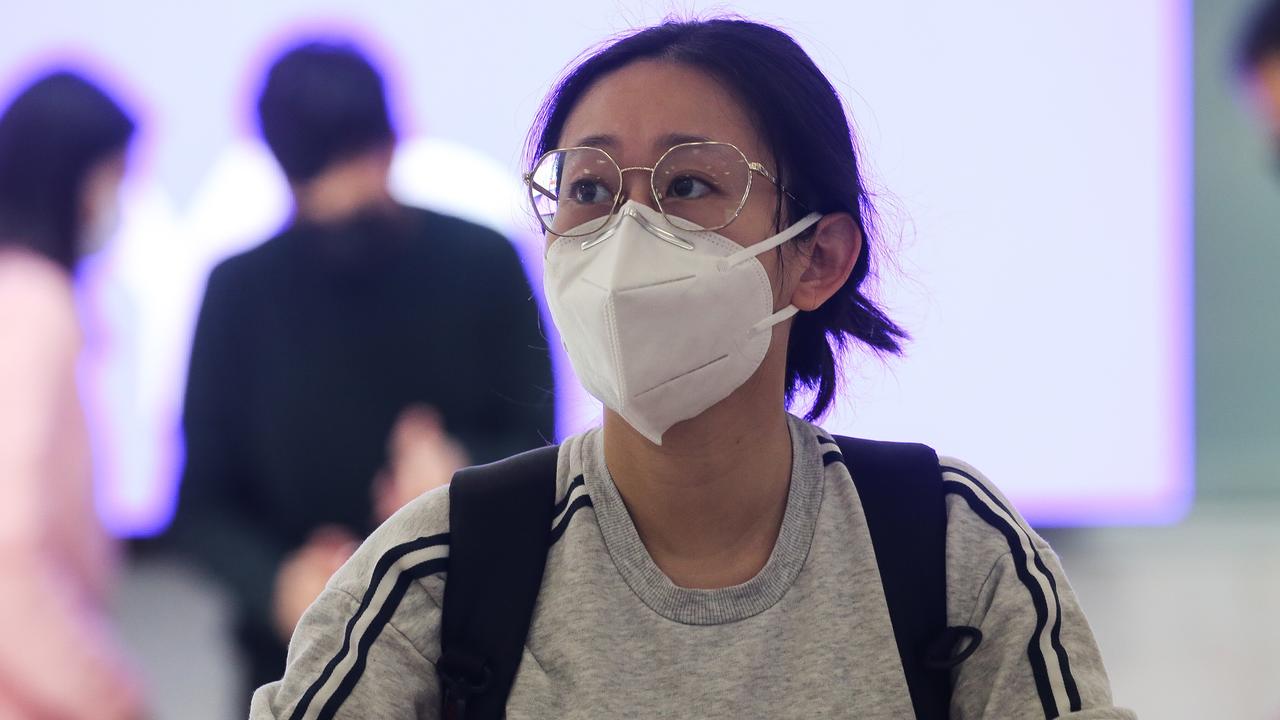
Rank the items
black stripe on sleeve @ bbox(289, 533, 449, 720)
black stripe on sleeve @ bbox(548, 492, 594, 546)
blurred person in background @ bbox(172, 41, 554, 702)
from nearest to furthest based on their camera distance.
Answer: black stripe on sleeve @ bbox(289, 533, 449, 720), black stripe on sleeve @ bbox(548, 492, 594, 546), blurred person in background @ bbox(172, 41, 554, 702)

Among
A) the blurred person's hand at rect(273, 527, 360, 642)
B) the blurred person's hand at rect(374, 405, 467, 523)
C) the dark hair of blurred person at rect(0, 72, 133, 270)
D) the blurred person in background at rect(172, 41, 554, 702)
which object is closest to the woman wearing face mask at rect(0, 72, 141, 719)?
the dark hair of blurred person at rect(0, 72, 133, 270)

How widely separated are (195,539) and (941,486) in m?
2.00

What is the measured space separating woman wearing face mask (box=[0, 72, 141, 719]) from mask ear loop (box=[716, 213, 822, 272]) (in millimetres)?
2204

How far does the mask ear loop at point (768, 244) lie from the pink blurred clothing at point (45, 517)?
2.20 meters

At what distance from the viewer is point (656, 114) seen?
3.71ft

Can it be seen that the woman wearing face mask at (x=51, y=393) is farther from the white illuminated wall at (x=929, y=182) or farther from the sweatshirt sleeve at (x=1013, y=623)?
the sweatshirt sleeve at (x=1013, y=623)

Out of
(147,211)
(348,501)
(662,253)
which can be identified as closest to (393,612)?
(662,253)

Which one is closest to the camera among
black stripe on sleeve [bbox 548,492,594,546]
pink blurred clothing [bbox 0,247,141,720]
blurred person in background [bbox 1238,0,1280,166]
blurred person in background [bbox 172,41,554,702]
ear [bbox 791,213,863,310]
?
black stripe on sleeve [bbox 548,492,594,546]

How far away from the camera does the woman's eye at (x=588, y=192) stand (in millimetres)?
1146

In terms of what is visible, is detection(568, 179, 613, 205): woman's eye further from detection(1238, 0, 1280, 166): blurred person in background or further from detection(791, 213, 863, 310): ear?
detection(1238, 0, 1280, 166): blurred person in background

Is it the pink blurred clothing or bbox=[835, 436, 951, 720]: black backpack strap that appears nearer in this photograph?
bbox=[835, 436, 951, 720]: black backpack strap

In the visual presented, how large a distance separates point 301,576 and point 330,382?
16.7 inches

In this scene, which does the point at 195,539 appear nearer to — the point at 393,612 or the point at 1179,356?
the point at 393,612

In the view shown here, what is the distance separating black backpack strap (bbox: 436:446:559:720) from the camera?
3.31ft
